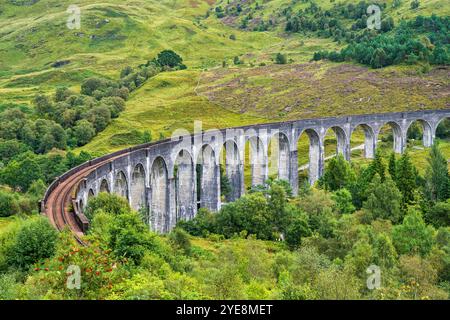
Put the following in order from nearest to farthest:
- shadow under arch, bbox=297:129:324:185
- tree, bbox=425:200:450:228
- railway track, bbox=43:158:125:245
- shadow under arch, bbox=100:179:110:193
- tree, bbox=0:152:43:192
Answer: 1. railway track, bbox=43:158:125:245
2. shadow under arch, bbox=100:179:110:193
3. tree, bbox=425:200:450:228
4. tree, bbox=0:152:43:192
5. shadow under arch, bbox=297:129:324:185

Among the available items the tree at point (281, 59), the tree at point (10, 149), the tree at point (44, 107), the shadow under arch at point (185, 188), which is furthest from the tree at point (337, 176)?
the tree at point (281, 59)

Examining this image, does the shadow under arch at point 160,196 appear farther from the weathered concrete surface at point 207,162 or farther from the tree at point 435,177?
the tree at point 435,177

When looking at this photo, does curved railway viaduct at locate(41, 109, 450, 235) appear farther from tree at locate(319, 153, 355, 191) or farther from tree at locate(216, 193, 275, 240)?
tree at locate(319, 153, 355, 191)

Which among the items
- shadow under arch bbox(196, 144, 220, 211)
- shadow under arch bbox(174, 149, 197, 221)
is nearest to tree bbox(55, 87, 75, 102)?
shadow under arch bbox(196, 144, 220, 211)

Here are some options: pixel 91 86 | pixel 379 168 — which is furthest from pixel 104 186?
pixel 91 86

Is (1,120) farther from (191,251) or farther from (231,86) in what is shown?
(191,251)

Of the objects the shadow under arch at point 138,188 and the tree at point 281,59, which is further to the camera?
the tree at point 281,59

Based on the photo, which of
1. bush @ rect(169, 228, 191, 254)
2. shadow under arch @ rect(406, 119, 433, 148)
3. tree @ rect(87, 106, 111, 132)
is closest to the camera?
Answer: bush @ rect(169, 228, 191, 254)

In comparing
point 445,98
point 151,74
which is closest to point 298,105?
point 445,98
